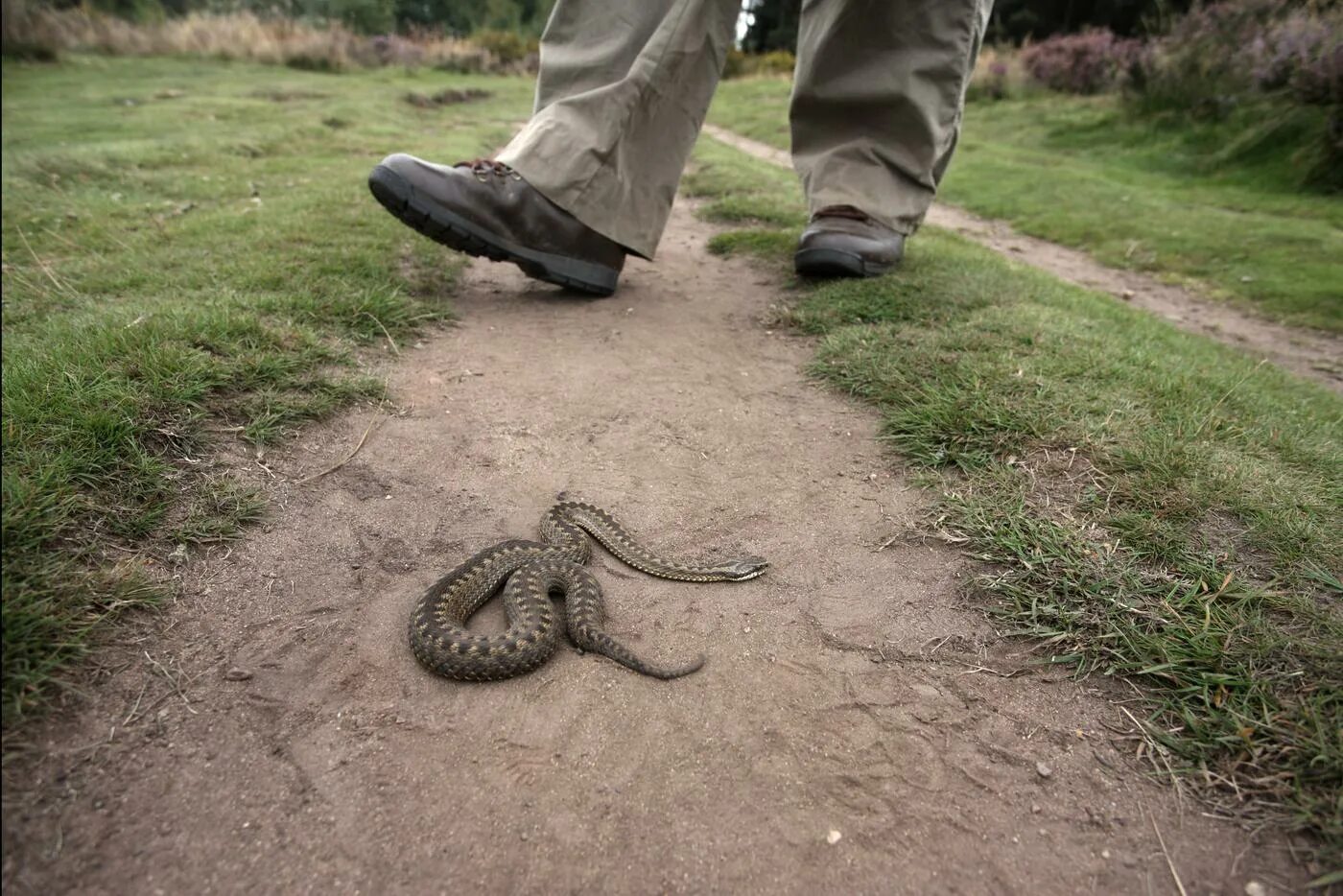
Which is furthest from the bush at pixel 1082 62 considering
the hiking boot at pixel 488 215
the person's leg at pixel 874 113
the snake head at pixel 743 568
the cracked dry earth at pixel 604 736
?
the cracked dry earth at pixel 604 736

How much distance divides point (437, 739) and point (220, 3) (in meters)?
56.9

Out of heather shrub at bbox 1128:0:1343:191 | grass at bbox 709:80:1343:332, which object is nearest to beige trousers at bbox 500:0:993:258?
grass at bbox 709:80:1343:332

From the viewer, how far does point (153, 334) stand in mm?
3828

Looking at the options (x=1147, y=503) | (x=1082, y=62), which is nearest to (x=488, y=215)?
(x=1147, y=503)

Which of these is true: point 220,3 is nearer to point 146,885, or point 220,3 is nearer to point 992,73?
point 992,73

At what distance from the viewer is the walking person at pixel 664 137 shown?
4848 mm

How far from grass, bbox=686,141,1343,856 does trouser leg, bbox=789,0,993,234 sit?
3.05 ft

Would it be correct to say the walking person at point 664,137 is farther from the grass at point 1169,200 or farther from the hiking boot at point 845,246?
the grass at point 1169,200

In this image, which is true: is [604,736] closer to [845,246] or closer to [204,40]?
[845,246]

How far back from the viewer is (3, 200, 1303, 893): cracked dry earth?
1930 mm

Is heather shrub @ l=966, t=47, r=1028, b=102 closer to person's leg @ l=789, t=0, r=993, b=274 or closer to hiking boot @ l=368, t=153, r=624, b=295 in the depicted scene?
person's leg @ l=789, t=0, r=993, b=274

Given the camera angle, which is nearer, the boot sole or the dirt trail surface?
the boot sole

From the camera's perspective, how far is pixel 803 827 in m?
2.08

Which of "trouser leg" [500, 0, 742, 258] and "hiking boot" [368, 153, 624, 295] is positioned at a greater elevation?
"trouser leg" [500, 0, 742, 258]
